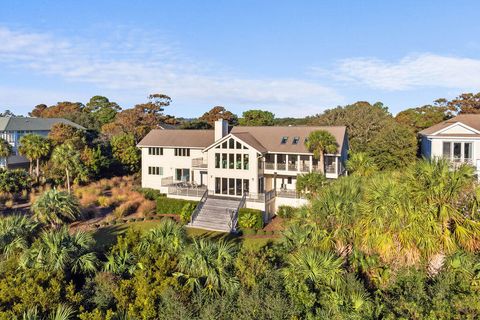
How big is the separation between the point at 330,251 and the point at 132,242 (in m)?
8.80

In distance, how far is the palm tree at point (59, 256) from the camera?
14102mm

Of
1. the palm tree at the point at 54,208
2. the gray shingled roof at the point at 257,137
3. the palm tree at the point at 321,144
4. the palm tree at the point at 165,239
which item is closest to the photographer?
the palm tree at the point at 165,239

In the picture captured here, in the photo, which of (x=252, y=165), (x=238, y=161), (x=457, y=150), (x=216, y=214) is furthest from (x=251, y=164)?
(x=457, y=150)

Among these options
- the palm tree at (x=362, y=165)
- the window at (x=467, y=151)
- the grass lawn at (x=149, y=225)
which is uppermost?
the window at (x=467, y=151)

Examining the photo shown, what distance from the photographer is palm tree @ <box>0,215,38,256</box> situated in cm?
1641

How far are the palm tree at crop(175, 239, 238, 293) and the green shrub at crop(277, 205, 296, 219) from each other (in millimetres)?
16224

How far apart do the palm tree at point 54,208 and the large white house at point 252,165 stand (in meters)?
9.29

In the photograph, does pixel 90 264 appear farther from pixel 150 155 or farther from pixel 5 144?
pixel 5 144

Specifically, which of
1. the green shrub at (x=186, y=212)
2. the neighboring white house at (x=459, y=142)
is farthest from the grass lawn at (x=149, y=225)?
the neighboring white house at (x=459, y=142)

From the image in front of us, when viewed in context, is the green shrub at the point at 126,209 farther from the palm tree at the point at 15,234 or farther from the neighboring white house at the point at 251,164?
the palm tree at the point at 15,234

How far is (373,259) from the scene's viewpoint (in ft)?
46.3

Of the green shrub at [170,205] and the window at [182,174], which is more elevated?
the window at [182,174]

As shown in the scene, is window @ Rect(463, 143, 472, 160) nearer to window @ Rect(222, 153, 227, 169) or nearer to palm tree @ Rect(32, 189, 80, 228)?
window @ Rect(222, 153, 227, 169)

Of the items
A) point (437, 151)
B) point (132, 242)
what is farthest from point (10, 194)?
point (437, 151)
